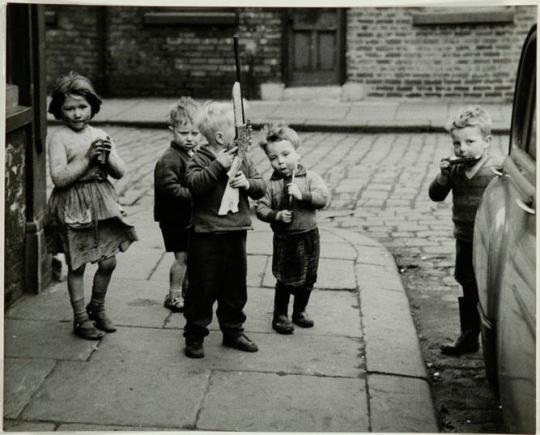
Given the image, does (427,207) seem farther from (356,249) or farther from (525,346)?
(525,346)

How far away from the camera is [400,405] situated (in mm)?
3832

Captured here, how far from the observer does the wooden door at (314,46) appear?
46.0ft

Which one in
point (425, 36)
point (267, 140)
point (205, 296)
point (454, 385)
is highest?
point (425, 36)

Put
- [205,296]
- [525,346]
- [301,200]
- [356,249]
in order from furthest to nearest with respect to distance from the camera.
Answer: [356,249]
[301,200]
[205,296]
[525,346]

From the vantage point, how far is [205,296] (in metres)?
4.20

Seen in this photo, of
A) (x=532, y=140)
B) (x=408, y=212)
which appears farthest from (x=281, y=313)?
(x=408, y=212)

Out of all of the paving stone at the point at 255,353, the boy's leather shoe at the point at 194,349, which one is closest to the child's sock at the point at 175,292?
the paving stone at the point at 255,353

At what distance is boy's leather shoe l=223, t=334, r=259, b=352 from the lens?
4.37 metres

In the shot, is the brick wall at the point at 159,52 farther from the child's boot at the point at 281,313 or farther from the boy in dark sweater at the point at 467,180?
the boy in dark sweater at the point at 467,180

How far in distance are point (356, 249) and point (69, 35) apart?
925cm

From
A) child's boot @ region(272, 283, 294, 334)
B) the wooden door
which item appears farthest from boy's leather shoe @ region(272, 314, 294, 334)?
the wooden door

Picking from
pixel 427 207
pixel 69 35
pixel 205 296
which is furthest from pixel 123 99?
pixel 205 296

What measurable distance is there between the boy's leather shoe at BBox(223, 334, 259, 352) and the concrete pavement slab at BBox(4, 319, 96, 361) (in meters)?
0.63

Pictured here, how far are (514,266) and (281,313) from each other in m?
1.87
